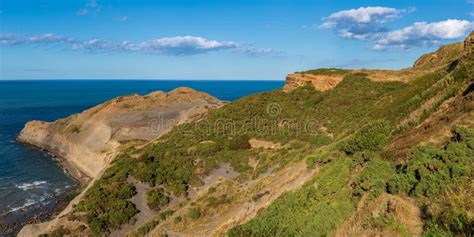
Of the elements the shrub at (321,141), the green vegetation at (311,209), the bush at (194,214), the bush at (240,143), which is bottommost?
the bush at (194,214)

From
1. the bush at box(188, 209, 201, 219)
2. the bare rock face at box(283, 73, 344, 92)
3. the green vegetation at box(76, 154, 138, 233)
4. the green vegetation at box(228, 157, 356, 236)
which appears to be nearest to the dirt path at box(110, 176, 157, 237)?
the green vegetation at box(76, 154, 138, 233)

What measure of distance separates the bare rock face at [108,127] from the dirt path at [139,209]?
13847mm

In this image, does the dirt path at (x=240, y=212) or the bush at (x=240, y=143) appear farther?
the bush at (x=240, y=143)

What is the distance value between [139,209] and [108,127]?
31876mm

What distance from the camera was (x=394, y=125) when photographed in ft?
77.8

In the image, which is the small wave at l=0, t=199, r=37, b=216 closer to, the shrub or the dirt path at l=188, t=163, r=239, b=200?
the dirt path at l=188, t=163, r=239, b=200

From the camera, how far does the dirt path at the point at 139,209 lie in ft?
98.4

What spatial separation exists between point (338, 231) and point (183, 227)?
1318 centimetres

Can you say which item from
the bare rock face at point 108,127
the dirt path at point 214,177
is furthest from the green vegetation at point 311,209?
the bare rock face at point 108,127

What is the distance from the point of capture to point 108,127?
201 feet

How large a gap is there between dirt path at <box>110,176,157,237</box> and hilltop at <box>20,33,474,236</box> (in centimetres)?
11

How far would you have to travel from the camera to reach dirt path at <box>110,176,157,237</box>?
3000cm

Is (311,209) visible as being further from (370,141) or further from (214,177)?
(214,177)

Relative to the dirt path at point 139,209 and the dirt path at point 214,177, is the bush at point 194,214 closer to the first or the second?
the dirt path at point 139,209
